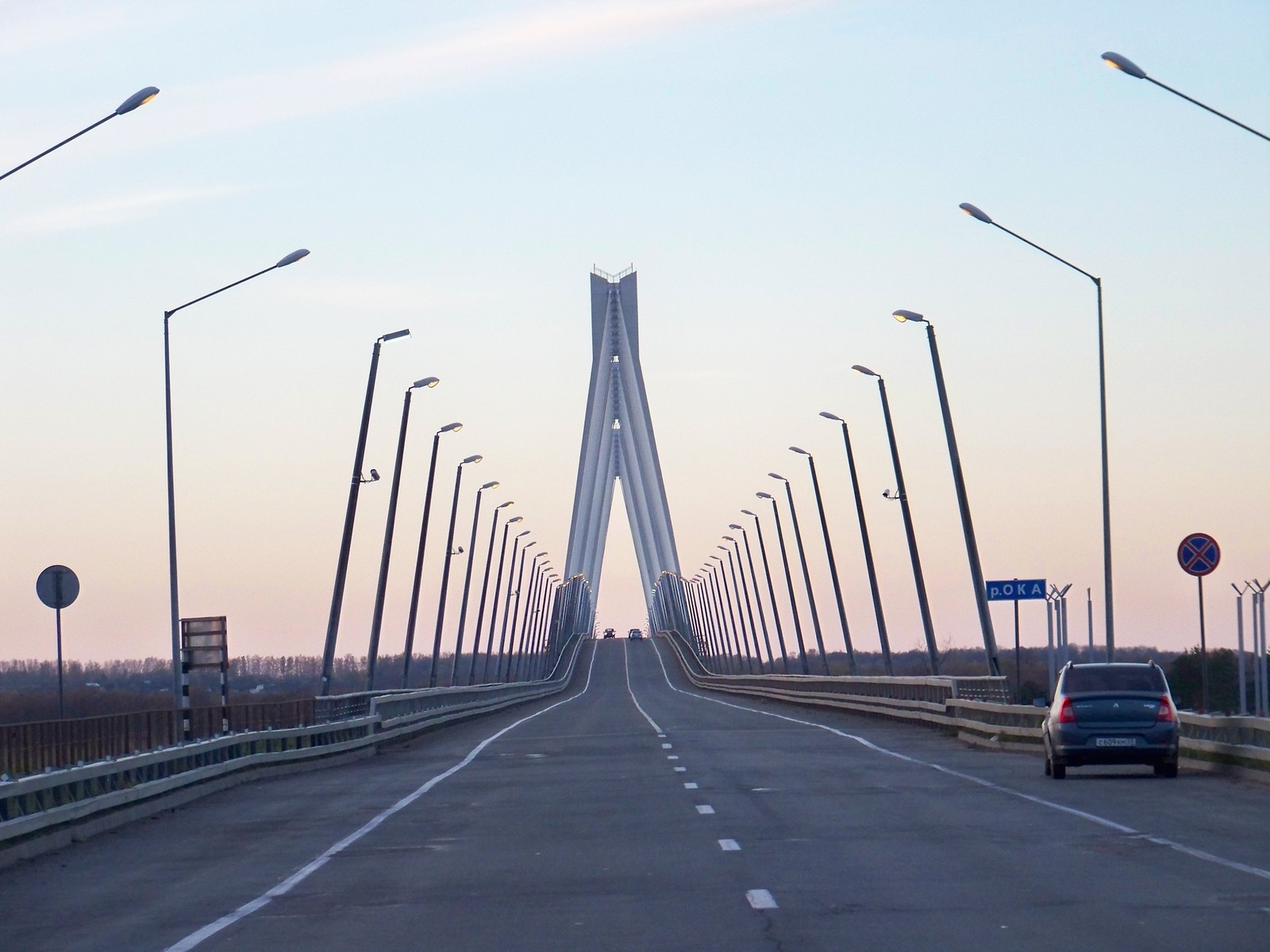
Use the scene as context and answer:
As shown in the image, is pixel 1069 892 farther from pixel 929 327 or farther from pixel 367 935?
pixel 929 327

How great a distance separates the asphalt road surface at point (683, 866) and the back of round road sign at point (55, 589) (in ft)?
10.6

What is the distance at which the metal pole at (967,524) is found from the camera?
44.0m

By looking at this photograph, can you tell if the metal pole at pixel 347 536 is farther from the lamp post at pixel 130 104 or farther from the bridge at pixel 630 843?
the lamp post at pixel 130 104

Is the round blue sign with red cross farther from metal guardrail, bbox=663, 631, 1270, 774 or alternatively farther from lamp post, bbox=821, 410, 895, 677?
lamp post, bbox=821, 410, 895, 677

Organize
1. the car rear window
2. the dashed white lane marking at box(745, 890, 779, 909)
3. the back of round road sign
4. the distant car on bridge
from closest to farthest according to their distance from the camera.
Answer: the dashed white lane marking at box(745, 890, 779, 909), the back of round road sign, the distant car on bridge, the car rear window

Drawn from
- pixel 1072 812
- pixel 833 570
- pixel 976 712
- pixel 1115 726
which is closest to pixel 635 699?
pixel 833 570

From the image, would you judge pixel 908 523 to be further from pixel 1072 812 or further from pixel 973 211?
pixel 1072 812

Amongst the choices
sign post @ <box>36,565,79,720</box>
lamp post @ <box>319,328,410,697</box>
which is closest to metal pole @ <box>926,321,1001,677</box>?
lamp post @ <box>319,328,410,697</box>

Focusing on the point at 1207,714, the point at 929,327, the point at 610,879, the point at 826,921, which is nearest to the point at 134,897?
the point at 610,879

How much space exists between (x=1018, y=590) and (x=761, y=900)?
32276 millimetres

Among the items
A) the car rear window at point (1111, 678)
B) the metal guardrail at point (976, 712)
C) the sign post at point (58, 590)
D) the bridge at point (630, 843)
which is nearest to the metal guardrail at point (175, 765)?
the bridge at point (630, 843)

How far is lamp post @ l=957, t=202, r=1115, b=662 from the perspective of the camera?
36.2 m

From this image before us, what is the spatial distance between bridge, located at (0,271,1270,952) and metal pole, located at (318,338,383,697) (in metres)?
4.23

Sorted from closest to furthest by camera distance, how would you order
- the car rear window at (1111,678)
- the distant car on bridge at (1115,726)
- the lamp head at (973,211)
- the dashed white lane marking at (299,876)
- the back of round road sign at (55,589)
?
the dashed white lane marking at (299,876) → the back of round road sign at (55,589) → the distant car on bridge at (1115,726) → the car rear window at (1111,678) → the lamp head at (973,211)
